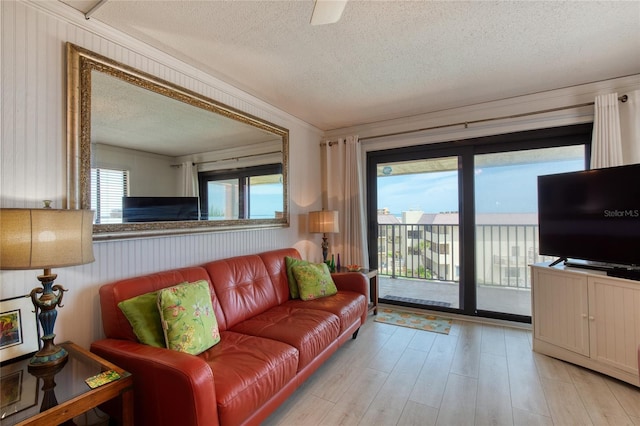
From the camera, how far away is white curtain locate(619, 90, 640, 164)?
8.20ft

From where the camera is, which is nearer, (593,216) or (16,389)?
(16,389)

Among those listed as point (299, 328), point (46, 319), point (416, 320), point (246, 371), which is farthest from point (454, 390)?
point (46, 319)

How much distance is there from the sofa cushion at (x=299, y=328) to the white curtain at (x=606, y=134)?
2802 mm

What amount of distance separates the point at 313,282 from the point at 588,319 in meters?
2.28

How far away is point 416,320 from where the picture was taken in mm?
3348

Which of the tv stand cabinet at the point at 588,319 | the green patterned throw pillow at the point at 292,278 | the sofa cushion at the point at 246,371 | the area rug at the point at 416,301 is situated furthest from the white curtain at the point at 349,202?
the sofa cushion at the point at 246,371

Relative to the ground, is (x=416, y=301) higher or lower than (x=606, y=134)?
lower

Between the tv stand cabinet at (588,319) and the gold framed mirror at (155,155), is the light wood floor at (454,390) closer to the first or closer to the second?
the tv stand cabinet at (588,319)

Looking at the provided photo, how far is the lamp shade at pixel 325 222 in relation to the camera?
3.53 meters

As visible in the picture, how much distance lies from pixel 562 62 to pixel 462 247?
199 cm

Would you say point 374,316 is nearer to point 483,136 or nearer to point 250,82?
point 483,136

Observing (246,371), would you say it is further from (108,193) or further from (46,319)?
(108,193)

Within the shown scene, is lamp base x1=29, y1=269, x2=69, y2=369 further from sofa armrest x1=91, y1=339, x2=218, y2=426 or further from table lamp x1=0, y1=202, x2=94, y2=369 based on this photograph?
sofa armrest x1=91, y1=339, x2=218, y2=426

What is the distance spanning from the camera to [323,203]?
4.19m
